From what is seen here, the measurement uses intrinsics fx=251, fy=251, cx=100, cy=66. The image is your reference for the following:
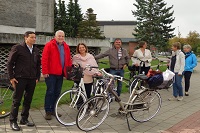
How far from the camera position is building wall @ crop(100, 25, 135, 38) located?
70.1 meters

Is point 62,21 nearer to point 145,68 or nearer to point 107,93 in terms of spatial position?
point 145,68

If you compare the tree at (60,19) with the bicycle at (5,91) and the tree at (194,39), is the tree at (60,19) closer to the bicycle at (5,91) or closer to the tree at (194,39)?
the tree at (194,39)

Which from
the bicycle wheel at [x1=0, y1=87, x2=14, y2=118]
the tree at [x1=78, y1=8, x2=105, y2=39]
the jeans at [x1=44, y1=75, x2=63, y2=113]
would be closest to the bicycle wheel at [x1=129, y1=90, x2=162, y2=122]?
the jeans at [x1=44, y1=75, x2=63, y2=113]

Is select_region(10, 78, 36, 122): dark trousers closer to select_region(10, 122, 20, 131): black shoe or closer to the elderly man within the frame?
select_region(10, 122, 20, 131): black shoe

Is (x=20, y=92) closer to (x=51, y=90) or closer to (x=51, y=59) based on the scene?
(x=51, y=90)

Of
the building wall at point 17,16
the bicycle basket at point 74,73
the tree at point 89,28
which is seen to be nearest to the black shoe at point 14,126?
the bicycle basket at point 74,73

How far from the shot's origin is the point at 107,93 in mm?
5062

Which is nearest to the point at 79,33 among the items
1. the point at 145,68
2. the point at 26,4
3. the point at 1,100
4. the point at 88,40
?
the point at 26,4

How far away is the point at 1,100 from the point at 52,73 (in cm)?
139

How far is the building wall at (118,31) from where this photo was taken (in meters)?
70.1

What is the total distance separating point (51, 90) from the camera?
544 centimetres

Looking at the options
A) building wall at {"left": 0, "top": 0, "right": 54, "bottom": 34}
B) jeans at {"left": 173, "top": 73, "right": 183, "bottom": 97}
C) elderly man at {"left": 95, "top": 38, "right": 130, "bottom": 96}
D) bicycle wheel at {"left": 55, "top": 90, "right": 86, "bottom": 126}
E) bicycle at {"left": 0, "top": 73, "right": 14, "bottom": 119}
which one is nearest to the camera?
bicycle wheel at {"left": 55, "top": 90, "right": 86, "bottom": 126}

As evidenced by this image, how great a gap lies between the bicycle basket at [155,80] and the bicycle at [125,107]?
0.11m

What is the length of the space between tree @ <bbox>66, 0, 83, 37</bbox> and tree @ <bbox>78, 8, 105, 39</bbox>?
1.09m
